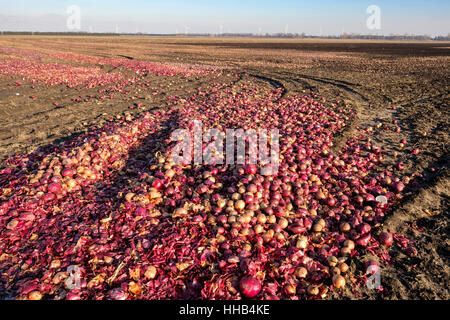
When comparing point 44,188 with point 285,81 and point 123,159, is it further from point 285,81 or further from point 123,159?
point 285,81

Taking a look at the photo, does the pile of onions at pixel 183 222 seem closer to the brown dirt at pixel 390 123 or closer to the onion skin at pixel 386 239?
the onion skin at pixel 386 239

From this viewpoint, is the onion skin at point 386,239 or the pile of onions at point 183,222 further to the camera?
the onion skin at point 386,239

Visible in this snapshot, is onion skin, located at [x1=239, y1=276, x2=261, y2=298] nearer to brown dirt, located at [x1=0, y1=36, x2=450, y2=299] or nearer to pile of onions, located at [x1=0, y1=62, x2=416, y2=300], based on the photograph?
pile of onions, located at [x1=0, y1=62, x2=416, y2=300]

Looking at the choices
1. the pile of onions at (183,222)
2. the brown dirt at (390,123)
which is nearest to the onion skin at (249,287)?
the pile of onions at (183,222)

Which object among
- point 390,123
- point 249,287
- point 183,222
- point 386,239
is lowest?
point 249,287

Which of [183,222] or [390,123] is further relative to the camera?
[390,123]

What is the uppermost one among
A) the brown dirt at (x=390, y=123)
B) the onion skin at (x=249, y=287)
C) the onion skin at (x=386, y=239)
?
the brown dirt at (x=390, y=123)

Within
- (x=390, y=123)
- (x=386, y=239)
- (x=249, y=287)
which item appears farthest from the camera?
(x=390, y=123)

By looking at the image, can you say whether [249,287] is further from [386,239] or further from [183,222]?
[386,239]

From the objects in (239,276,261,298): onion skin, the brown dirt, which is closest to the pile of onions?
(239,276,261,298): onion skin

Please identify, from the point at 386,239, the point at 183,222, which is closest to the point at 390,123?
the point at 386,239

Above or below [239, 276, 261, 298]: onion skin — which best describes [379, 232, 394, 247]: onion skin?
above

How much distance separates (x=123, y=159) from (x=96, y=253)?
367cm

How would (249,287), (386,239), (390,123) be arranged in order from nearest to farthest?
1. (249,287)
2. (386,239)
3. (390,123)
